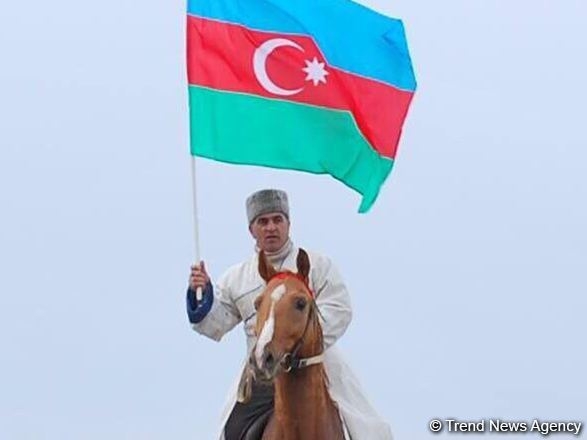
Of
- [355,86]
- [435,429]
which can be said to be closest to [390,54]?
[355,86]

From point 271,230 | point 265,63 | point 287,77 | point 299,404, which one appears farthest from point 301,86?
point 299,404

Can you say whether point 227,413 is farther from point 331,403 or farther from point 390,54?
point 390,54

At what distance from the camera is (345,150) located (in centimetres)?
1309

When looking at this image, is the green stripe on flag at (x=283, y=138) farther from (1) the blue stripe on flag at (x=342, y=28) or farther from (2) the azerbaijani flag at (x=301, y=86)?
(1) the blue stripe on flag at (x=342, y=28)

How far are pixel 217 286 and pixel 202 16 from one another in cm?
259

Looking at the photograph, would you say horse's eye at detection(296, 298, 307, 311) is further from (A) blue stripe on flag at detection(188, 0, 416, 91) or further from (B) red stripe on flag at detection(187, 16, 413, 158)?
(A) blue stripe on flag at detection(188, 0, 416, 91)

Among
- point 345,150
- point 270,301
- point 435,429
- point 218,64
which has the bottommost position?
point 435,429

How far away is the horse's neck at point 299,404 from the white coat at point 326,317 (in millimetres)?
786

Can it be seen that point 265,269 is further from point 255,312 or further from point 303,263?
point 255,312

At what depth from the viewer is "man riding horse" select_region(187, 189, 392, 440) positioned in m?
12.2

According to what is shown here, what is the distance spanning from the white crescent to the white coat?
1.53 metres

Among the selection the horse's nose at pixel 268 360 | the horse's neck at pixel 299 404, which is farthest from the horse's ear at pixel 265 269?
the horse's nose at pixel 268 360

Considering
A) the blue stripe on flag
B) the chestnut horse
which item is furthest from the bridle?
the blue stripe on flag

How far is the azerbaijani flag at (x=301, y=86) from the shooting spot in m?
12.8
